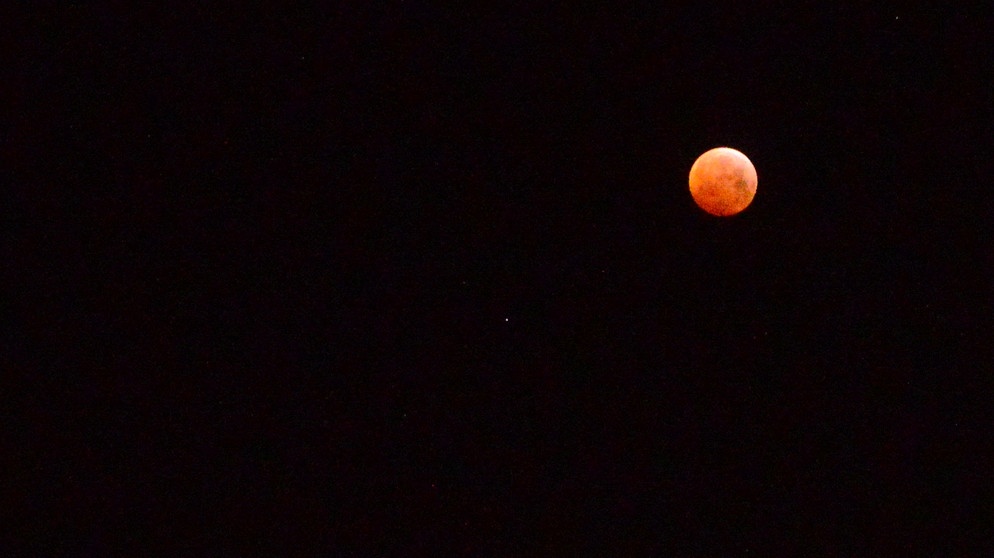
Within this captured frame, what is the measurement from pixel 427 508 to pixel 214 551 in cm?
22

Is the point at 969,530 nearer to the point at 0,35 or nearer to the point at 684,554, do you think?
the point at 684,554

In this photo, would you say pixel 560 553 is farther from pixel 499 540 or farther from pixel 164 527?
pixel 164 527

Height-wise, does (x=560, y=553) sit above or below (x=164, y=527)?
above

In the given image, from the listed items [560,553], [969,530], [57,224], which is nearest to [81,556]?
[57,224]

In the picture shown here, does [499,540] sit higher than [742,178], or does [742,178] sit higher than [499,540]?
[742,178]

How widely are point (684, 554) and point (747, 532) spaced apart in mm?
71

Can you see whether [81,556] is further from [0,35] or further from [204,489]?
[0,35]

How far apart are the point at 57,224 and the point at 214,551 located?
1.22 feet

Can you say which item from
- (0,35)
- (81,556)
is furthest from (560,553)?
(0,35)

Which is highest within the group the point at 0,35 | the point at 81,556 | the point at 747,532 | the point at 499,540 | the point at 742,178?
the point at 742,178

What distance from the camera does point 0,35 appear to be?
92 centimetres

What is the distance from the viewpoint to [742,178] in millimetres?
909

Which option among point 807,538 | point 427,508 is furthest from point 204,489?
point 807,538

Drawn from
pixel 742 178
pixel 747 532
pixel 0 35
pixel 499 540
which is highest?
pixel 742 178
